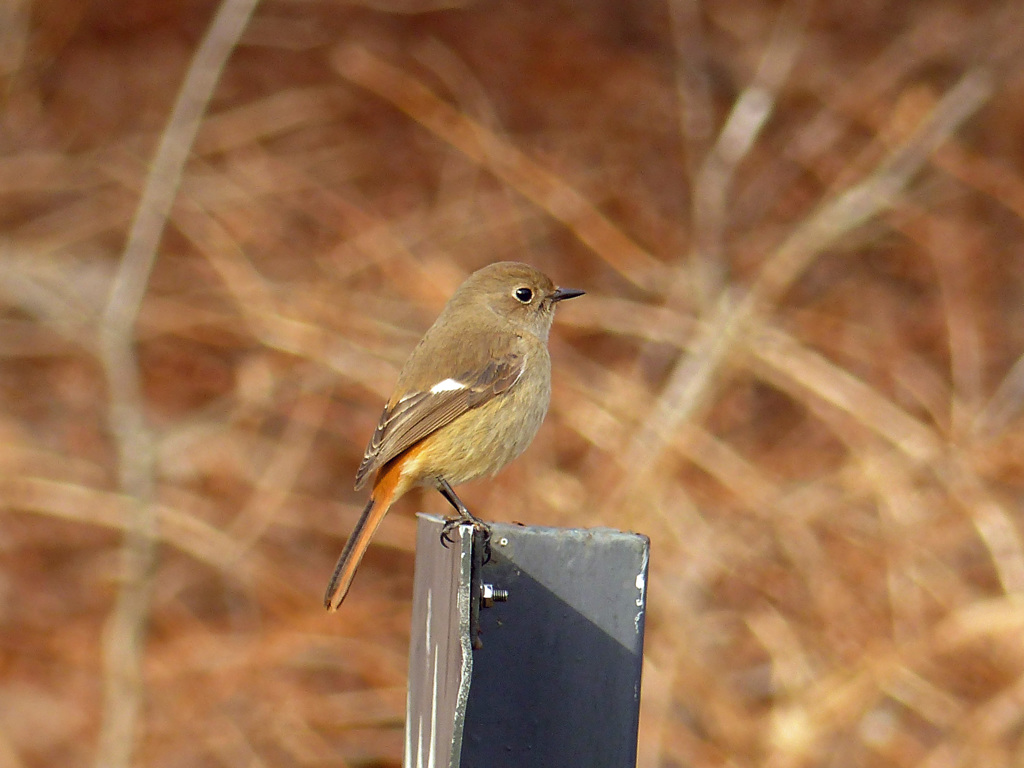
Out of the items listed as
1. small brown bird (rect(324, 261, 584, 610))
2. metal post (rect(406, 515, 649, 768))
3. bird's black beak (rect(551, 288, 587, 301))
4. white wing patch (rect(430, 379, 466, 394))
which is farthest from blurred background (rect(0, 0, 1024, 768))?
metal post (rect(406, 515, 649, 768))

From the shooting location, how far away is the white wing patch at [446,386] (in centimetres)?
394

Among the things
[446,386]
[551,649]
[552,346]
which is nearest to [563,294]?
[446,386]

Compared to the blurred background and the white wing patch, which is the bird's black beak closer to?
the white wing patch

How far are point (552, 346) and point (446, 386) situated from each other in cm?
502

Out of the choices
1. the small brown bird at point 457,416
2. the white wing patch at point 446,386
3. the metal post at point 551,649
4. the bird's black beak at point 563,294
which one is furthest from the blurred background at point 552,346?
the metal post at point 551,649

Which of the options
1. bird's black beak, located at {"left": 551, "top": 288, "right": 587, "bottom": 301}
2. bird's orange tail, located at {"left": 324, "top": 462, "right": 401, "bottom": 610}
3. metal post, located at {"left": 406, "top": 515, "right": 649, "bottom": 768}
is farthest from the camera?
bird's black beak, located at {"left": 551, "top": 288, "right": 587, "bottom": 301}

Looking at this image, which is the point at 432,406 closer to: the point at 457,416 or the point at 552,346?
the point at 457,416

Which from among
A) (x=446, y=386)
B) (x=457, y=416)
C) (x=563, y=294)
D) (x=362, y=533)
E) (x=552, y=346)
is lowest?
(x=362, y=533)

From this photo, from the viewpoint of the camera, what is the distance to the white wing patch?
3.94 meters

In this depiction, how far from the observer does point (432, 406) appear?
3912 millimetres

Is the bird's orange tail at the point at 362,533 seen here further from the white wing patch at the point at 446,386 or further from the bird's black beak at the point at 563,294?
the bird's black beak at the point at 563,294

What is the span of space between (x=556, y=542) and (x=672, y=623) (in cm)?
476

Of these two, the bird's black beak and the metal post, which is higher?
the bird's black beak

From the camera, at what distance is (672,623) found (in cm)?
673
